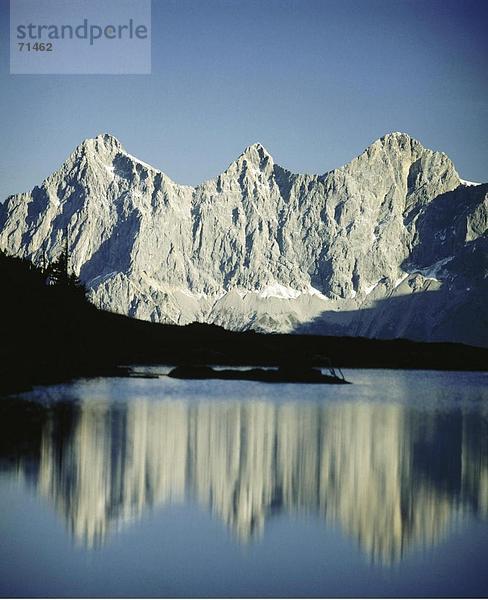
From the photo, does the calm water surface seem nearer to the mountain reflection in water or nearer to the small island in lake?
the mountain reflection in water

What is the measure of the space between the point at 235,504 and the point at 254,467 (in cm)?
1085

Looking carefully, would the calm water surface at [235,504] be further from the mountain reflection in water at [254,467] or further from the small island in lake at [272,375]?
the small island in lake at [272,375]

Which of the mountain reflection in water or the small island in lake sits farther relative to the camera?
the small island in lake

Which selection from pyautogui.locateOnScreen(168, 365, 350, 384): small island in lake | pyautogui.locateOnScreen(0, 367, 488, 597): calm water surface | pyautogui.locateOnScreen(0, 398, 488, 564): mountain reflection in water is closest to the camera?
pyautogui.locateOnScreen(0, 367, 488, 597): calm water surface

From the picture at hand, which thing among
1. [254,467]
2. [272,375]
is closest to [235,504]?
[254,467]

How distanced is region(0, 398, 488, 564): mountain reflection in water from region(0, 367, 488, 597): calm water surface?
126 millimetres

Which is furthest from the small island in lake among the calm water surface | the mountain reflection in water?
the calm water surface

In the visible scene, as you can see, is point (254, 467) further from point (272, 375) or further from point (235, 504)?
point (272, 375)

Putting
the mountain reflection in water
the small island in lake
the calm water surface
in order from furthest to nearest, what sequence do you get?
the small island in lake → the mountain reflection in water → the calm water surface

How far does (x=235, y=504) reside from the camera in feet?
140

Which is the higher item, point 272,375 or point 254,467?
point 272,375

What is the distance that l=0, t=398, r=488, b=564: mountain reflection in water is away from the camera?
4016 cm

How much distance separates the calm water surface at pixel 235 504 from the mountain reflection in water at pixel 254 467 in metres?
0.13

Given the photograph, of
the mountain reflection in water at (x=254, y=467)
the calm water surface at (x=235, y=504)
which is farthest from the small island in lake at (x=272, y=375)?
the calm water surface at (x=235, y=504)
